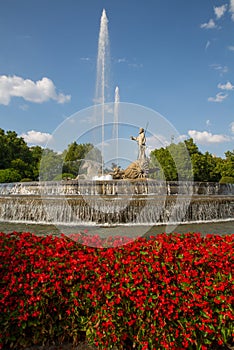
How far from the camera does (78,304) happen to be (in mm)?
2734

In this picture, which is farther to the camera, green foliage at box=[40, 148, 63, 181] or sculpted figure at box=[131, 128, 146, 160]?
sculpted figure at box=[131, 128, 146, 160]

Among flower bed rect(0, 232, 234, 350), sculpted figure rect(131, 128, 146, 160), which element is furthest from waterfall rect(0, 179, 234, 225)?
sculpted figure rect(131, 128, 146, 160)

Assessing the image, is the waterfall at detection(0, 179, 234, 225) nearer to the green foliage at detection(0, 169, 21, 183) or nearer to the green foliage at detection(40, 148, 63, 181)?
the green foliage at detection(40, 148, 63, 181)

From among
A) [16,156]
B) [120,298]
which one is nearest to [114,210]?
[120,298]

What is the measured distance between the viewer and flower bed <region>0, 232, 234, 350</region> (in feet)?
8.61

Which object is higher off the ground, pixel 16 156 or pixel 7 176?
pixel 16 156

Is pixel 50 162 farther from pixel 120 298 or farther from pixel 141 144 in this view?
pixel 120 298

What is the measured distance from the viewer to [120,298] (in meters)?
2.66

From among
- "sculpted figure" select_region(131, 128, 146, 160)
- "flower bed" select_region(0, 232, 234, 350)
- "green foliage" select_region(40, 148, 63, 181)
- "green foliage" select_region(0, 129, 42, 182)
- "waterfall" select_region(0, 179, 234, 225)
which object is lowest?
"flower bed" select_region(0, 232, 234, 350)

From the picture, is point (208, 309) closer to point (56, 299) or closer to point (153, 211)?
point (56, 299)

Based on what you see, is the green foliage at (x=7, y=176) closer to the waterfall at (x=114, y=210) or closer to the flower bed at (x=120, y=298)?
the waterfall at (x=114, y=210)

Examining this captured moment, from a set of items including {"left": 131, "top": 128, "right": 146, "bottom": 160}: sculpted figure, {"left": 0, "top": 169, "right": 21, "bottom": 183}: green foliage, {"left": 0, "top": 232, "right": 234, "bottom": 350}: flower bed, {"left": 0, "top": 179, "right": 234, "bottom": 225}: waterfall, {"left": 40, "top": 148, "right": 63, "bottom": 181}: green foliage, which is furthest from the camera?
{"left": 0, "top": 169, "right": 21, "bottom": 183}: green foliage

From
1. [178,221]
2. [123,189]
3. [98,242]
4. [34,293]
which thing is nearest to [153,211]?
[178,221]

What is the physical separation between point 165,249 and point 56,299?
4.19 ft
